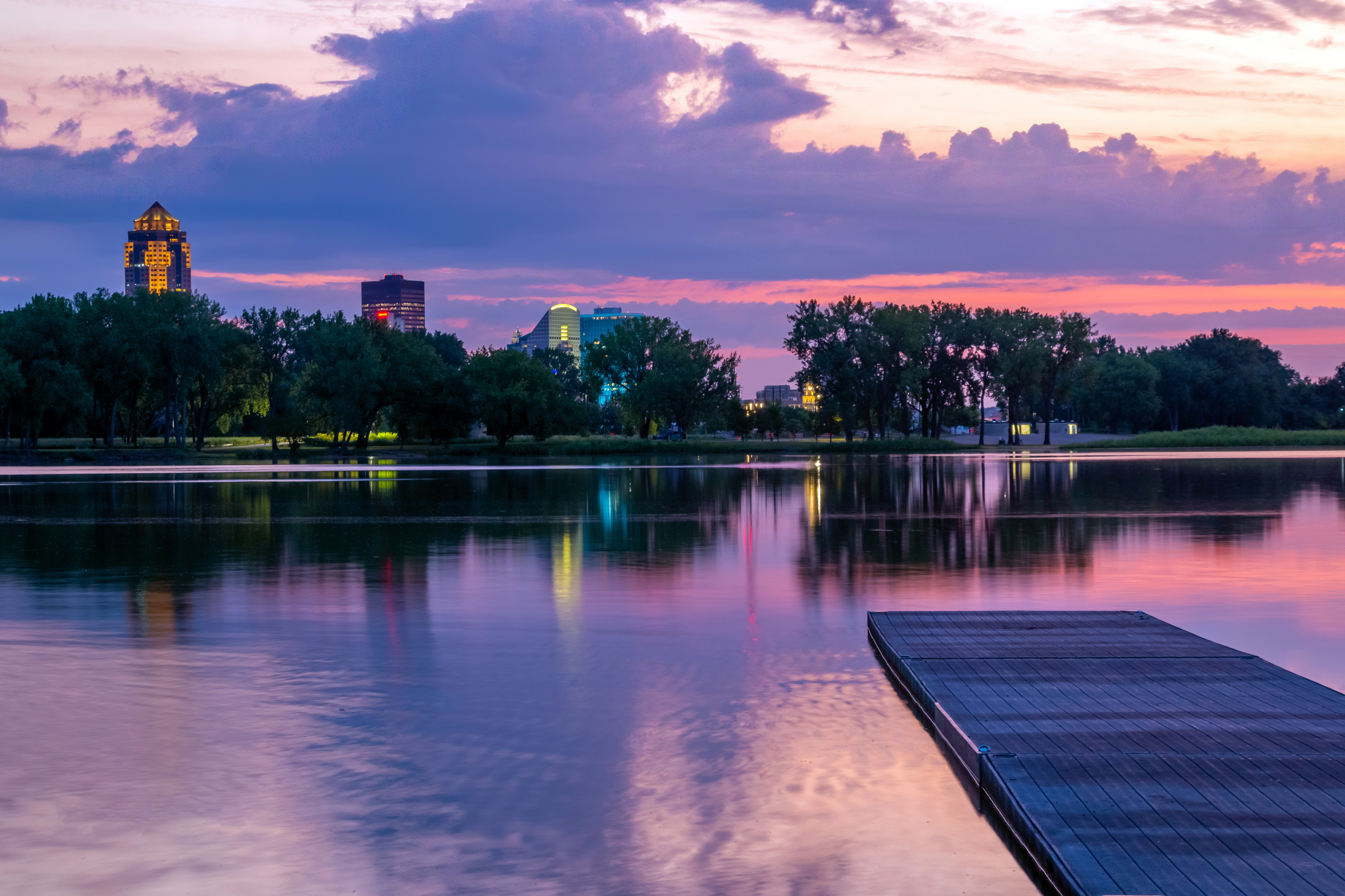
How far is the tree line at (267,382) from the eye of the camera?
9738 cm

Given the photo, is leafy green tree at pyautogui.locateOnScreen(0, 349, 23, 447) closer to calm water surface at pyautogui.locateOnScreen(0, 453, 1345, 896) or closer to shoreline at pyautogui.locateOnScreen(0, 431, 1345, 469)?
shoreline at pyautogui.locateOnScreen(0, 431, 1345, 469)

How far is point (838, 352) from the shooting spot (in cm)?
11775

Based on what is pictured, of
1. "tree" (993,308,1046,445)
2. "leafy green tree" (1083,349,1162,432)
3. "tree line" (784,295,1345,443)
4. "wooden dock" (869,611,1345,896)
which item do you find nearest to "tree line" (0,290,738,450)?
"tree line" (784,295,1345,443)

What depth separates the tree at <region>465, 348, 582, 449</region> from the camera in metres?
108

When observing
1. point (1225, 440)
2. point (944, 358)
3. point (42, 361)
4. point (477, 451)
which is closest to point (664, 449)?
point (477, 451)

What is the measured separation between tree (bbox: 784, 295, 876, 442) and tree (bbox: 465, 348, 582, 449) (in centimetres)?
2438

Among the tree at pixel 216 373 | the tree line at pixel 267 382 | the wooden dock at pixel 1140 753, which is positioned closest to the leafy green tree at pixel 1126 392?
the tree line at pixel 267 382

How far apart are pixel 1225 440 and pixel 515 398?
217 feet

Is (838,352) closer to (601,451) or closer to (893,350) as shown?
(893,350)

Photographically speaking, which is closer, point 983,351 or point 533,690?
point 533,690

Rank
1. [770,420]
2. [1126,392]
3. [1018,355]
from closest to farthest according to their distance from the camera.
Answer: [1018,355] < [1126,392] < [770,420]

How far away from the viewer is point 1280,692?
10367 mm

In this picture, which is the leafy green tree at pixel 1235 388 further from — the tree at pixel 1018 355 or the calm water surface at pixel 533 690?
the calm water surface at pixel 533 690

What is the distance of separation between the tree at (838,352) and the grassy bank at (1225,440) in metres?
21.2
